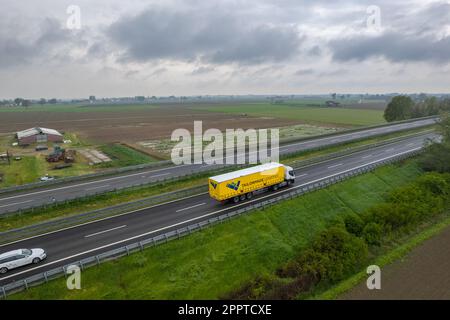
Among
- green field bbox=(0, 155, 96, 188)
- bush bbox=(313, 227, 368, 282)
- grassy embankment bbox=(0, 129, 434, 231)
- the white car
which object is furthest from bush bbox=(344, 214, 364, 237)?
green field bbox=(0, 155, 96, 188)

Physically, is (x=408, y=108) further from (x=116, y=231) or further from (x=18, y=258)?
(x=18, y=258)

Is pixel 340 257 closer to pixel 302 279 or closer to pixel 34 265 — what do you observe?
pixel 302 279

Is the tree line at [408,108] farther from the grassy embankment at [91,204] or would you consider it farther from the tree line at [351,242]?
the grassy embankment at [91,204]

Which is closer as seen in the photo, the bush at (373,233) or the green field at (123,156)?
the bush at (373,233)

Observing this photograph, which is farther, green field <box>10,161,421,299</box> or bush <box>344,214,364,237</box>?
bush <box>344,214,364,237</box>

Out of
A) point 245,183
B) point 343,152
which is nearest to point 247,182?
point 245,183

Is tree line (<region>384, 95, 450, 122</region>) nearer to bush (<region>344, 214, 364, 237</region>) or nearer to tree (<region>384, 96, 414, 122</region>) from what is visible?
tree (<region>384, 96, 414, 122</region>)

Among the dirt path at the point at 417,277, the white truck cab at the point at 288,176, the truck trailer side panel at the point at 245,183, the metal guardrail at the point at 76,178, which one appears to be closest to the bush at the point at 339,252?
the dirt path at the point at 417,277

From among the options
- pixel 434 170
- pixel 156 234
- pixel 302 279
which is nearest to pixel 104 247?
pixel 156 234
